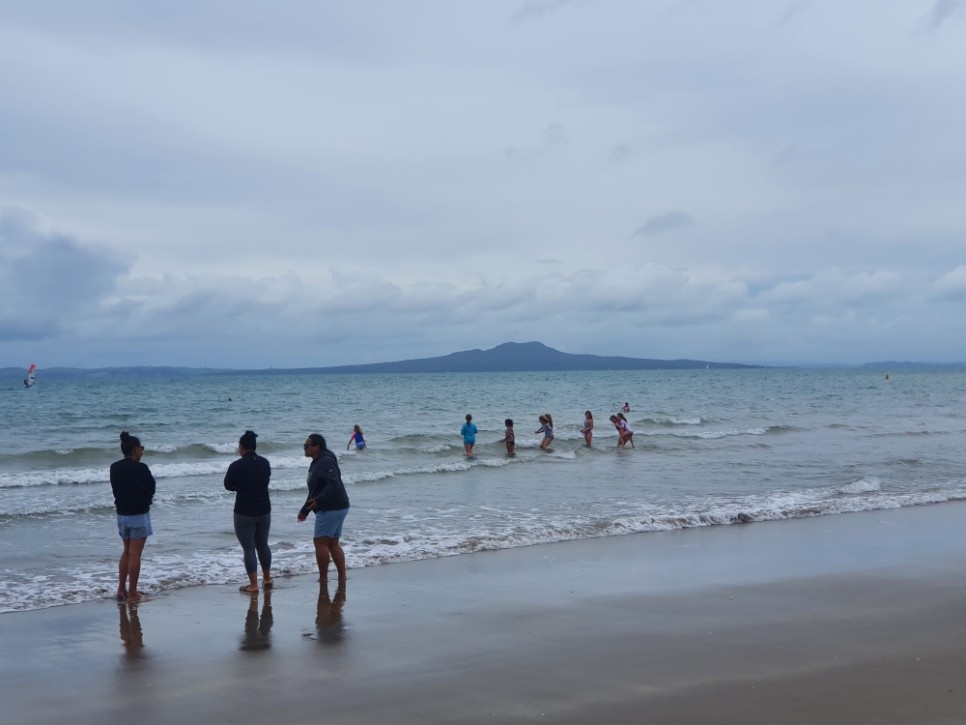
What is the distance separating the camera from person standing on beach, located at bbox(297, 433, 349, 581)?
33.9 feet

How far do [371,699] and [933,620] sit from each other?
5473 millimetres

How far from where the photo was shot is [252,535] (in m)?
10.4

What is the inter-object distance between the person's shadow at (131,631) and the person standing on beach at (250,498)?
1.26 m

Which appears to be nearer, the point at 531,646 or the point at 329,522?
the point at 531,646

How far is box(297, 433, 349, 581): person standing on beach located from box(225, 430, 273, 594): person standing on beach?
0.48m

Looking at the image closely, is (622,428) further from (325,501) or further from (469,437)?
(325,501)

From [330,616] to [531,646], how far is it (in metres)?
2.31

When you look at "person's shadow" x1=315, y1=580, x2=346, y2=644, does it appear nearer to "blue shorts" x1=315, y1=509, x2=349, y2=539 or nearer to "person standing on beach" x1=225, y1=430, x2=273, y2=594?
"blue shorts" x1=315, y1=509, x2=349, y2=539

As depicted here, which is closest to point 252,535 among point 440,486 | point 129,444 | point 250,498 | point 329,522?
point 250,498

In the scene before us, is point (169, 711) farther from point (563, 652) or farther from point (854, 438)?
point (854, 438)

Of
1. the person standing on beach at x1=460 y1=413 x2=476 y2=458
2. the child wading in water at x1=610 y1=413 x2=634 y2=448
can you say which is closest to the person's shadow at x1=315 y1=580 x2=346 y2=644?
the person standing on beach at x1=460 y1=413 x2=476 y2=458

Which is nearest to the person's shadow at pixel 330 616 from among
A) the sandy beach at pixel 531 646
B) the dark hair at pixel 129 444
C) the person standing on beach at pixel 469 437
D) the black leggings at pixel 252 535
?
the sandy beach at pixel 531 646

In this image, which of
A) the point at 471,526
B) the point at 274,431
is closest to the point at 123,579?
the point at 471,526

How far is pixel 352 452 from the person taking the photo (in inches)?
1183
